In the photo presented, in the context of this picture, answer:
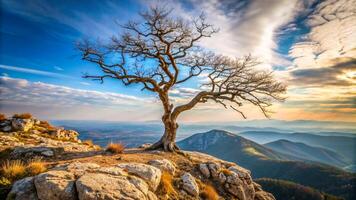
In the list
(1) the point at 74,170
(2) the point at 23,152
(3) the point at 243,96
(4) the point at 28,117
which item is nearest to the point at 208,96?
(3) the point at 243,96

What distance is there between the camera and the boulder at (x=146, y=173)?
37.4ft

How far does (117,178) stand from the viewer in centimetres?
1013

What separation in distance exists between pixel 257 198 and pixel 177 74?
13762 millimetres

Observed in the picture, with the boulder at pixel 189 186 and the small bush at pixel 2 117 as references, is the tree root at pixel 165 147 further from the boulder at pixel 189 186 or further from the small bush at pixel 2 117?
the small bush at pixel 2 117

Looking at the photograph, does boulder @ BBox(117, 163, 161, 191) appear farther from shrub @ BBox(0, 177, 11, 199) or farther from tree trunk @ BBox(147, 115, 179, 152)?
tree trunk @ BBox(147, 115, 179, 152)

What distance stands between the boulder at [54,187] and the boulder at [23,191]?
0.23 metres

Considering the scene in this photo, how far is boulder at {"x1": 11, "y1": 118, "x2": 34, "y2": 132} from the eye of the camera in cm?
2308

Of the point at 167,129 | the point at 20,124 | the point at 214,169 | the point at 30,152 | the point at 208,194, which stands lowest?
the point at 208,194

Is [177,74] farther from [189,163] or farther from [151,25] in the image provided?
[189,163]

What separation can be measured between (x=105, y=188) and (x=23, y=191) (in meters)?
3.13

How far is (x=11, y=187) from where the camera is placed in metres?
8.95

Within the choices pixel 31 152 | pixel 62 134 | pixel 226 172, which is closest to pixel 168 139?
pixel 226 172

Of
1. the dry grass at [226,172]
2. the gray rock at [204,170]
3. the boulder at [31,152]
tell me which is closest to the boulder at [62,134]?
the boulder at [31,152]

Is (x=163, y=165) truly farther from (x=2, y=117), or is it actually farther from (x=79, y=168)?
(x=2, y=117)
